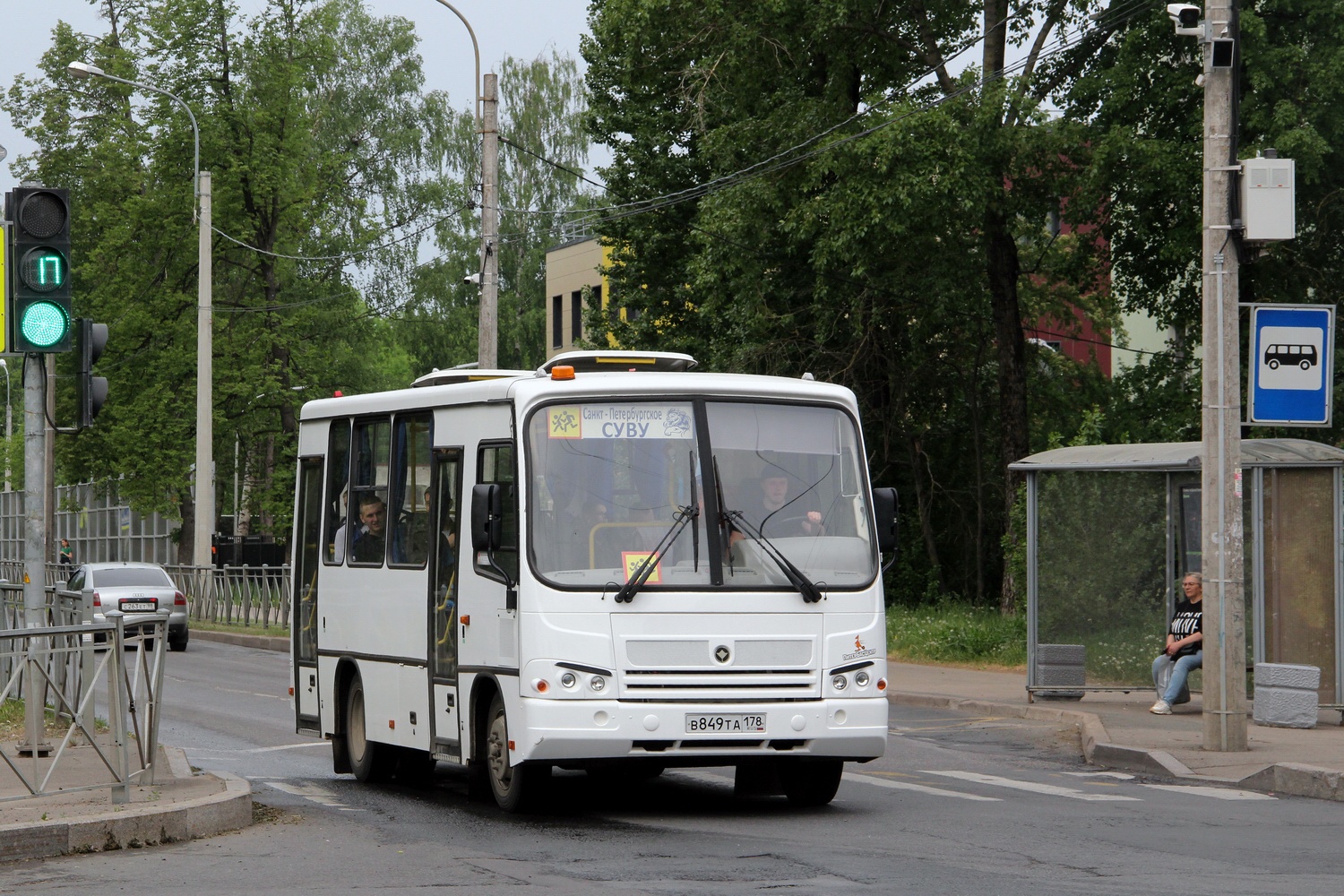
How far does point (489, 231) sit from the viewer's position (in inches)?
1125

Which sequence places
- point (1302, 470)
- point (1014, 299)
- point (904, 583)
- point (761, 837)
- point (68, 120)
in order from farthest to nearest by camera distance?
point (68, 120) → point (904, 583) → point (1014, 299) → point (1302, 470) → point (761, 837)

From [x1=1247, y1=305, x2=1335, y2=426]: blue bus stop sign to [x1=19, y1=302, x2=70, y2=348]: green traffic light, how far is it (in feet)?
28.2

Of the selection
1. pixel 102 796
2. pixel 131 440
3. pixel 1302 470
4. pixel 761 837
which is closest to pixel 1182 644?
pixel 1302 470

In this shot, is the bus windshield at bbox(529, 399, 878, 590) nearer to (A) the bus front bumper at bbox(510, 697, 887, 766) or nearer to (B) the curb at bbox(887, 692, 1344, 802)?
(A) the bus front bumper at bbox(510, 697, 887, 766)

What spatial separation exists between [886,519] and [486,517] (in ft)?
8.09

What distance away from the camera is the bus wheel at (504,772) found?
1086 cm

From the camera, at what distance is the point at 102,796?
34.6 ft

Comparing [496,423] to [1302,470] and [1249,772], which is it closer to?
[1249,772]

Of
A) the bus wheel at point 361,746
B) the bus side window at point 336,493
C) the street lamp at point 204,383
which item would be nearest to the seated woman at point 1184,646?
the bus wheel at point 361,746

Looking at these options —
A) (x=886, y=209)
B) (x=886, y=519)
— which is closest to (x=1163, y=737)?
(x=886, y=519)

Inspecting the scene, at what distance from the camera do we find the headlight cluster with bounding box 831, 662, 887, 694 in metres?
10.9

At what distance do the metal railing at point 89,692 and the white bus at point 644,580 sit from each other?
1814 millimetres

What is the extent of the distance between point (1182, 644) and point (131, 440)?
3580 cm

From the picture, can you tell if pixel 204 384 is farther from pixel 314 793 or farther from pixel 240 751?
pixel 314 793
